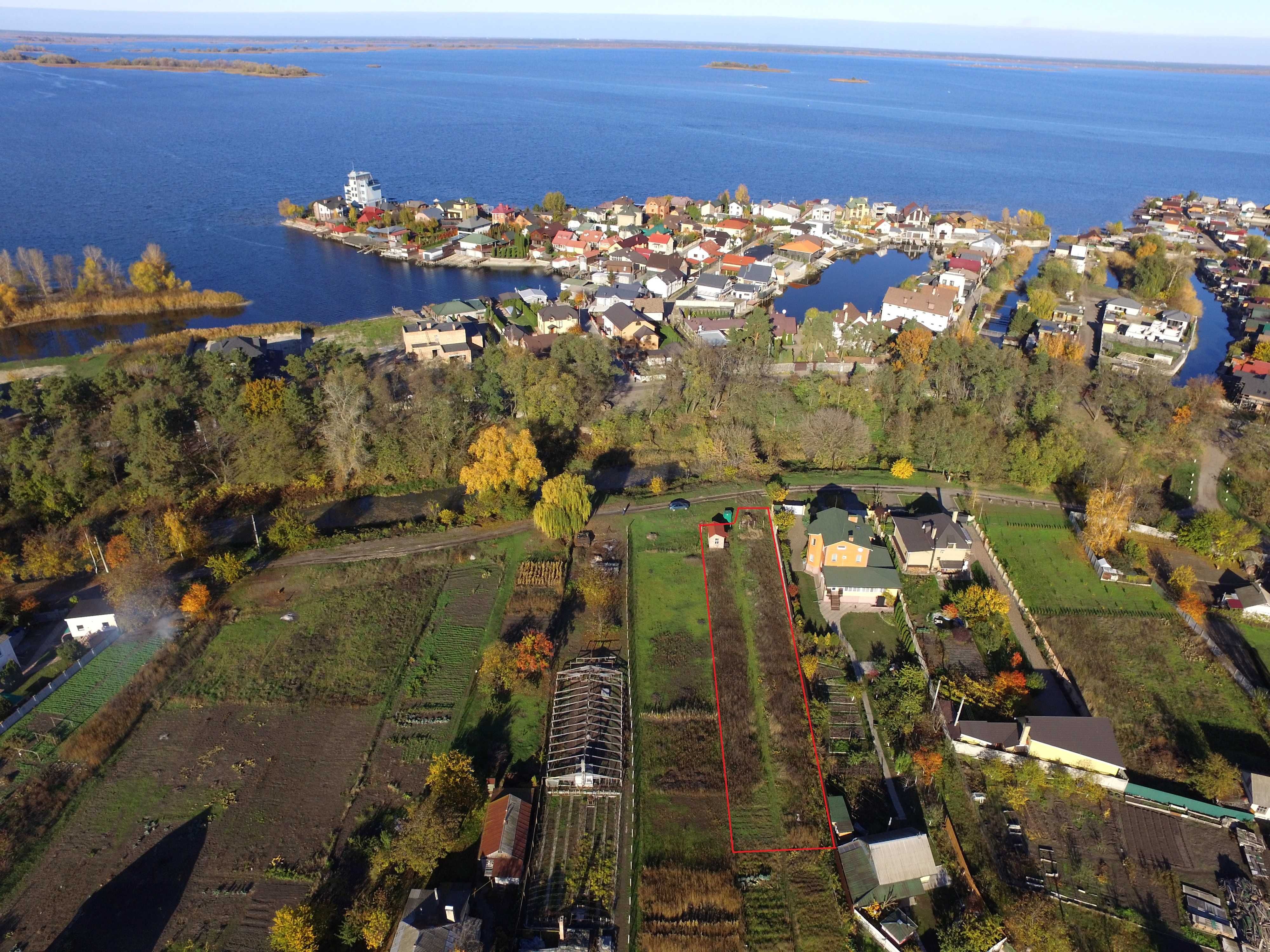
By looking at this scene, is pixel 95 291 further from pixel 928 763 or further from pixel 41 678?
pixel 928 763

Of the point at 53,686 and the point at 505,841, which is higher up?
the point at 505,841

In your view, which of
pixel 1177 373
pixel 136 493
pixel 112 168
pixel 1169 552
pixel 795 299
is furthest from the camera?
pixel 112 168

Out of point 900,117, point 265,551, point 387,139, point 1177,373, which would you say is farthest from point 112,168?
point 900,117

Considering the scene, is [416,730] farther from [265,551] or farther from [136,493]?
[136,493]

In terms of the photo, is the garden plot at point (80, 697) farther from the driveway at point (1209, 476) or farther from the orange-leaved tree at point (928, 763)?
the driveway at point (1209, 476)

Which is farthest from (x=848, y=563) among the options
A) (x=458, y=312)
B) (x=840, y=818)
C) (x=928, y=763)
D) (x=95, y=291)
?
(x=95, y=291)

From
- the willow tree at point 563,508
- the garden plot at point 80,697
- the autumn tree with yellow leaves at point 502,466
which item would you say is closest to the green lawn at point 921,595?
the willow tree at point 563,508

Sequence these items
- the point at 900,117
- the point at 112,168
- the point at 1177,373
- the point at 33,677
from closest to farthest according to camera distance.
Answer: the point at 33,677, the point at 1177,373, the point at 112,168, the point at 900,117
